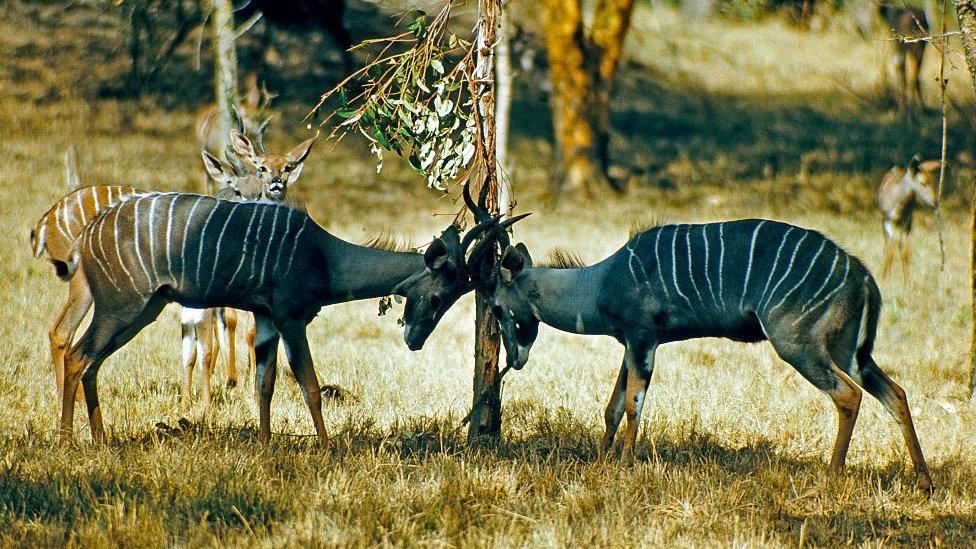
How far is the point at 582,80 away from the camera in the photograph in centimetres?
1811

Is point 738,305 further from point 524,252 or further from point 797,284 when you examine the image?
point 524,252

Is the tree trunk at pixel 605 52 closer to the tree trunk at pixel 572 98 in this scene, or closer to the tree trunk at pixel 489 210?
Result: the tree trunk at pixel 572 98

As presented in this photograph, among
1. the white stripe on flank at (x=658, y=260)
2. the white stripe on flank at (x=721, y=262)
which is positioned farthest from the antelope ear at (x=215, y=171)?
the white stripe on flank at (x=721, y=262)

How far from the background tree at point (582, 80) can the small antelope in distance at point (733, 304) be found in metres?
11.2

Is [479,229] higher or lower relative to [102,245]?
higher

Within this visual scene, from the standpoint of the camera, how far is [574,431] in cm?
723

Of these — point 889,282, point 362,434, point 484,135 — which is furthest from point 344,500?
point 889,282

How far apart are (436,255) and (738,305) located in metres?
1.70

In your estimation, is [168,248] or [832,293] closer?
[832,293]

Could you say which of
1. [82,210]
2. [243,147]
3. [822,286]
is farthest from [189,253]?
[822,286]

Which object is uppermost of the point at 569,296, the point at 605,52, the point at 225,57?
the point at 605,52

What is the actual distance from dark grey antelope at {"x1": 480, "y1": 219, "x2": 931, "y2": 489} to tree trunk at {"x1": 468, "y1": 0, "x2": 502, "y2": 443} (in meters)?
0.11

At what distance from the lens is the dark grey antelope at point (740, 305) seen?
20.5 feet

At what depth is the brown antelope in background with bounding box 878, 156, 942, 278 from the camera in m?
14.4
